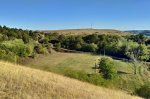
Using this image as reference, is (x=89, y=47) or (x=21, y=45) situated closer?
(x=21, y=45)

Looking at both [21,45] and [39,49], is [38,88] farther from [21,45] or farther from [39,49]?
[39,49]

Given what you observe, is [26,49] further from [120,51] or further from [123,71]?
[120,51]

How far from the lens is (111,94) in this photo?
72.0 ft

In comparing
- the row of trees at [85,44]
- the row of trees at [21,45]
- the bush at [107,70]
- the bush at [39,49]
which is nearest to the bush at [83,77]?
the bush at [107,70]

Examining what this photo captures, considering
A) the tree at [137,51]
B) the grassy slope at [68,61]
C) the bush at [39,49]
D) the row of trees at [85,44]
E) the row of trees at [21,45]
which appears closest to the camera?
the row of trees at [21,45]

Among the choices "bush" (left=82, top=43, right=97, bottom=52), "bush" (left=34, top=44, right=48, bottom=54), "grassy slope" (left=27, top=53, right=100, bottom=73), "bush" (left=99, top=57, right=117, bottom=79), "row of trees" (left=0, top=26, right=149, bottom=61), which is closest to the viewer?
"bush" (left=99, top=57, right=117, bottom=79)

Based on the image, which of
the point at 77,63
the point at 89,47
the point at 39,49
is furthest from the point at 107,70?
the point at 89,47

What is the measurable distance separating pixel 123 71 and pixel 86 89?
66.9 metres

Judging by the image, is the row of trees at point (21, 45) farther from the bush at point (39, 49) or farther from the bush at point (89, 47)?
the bush at point (89, 47)

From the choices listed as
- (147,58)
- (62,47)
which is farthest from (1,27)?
(147,58)

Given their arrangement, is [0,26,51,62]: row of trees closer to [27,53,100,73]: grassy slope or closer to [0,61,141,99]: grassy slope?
[27,53,100,73]: grassy slope

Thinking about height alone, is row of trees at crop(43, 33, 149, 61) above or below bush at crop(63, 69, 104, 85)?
below

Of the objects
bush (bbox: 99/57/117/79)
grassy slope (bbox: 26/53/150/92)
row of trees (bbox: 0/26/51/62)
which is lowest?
grassy slope (bbox: 26/53/150/92)

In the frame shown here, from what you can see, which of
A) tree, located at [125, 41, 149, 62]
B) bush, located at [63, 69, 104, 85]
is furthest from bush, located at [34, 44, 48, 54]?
bush, located at [63, 69, 104, 85]
